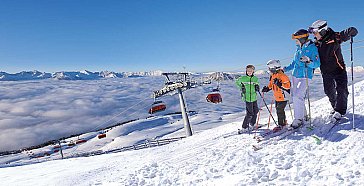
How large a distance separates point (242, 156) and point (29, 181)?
6.32 m

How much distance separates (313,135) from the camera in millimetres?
6730

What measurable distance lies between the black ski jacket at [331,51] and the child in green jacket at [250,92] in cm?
210

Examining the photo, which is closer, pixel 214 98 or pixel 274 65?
pixel 274 65

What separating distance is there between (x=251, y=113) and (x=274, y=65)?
1.84 m

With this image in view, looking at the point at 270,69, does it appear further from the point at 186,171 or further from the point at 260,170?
the point at 186,171

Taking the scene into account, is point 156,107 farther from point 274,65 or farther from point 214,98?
point 274,65

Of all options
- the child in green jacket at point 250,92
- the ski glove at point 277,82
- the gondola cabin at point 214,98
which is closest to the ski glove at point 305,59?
the ski glove at point 277,82

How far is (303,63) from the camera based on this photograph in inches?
281

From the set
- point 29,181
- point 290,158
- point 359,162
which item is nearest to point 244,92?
point 290,158

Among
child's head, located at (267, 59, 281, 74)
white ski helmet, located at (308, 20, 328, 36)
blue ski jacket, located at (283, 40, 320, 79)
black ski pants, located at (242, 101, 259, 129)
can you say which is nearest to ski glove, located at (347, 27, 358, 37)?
white ski helmet, located at (308, 20, 328, 36)

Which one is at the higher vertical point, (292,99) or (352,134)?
(292,99)

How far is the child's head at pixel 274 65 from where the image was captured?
25.3 feet

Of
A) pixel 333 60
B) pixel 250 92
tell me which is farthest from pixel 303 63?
pixel 250 92

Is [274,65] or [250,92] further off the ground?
[274,65]
